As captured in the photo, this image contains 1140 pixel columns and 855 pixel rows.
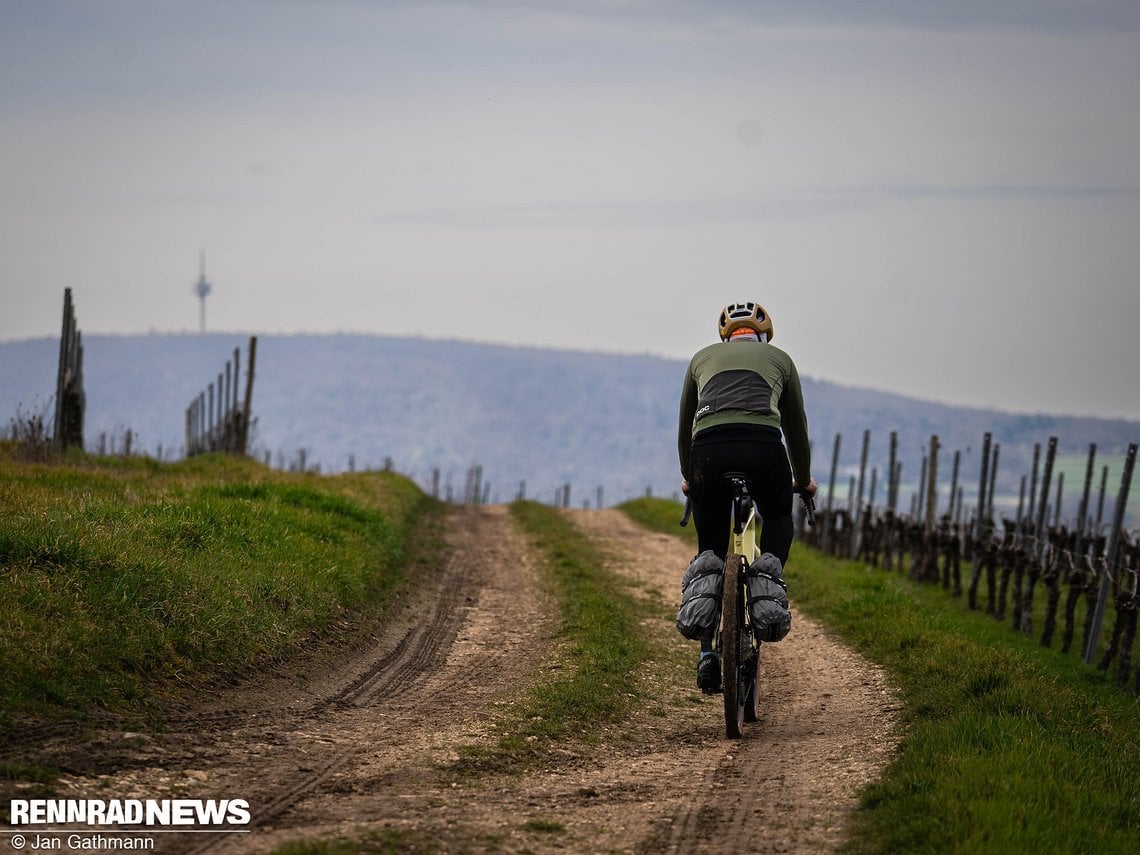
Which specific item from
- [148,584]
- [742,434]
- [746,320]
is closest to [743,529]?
[742,434]

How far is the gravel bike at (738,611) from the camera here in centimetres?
719

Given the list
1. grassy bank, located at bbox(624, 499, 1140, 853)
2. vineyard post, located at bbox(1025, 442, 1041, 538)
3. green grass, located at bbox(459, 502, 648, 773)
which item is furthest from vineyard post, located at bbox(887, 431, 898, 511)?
grassy bank, located at bbox(624, 499, 1140, 853)

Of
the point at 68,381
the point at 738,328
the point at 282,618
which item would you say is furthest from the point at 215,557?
the point at 68,381

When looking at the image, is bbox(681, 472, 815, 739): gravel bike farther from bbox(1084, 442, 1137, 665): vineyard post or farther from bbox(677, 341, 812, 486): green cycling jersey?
bbox(1084, 442, 1137, 665): vineyard post

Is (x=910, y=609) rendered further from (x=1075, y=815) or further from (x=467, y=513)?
(x=467, y=513)

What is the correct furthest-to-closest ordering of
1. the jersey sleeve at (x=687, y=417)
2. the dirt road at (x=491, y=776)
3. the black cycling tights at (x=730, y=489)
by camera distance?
1. the jersey sleeve at (x=687, y=417)
2. the black cycling tights at (x=730, y=489)
3. the dirt road at (x=491, y=776)

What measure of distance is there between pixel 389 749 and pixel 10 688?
191 centimetres

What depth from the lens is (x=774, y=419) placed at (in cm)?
724

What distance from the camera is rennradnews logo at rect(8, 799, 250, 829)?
4.98 m

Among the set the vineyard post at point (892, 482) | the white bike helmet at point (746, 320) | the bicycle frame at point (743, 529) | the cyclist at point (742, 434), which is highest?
the white bike helmet at point (746, 320)

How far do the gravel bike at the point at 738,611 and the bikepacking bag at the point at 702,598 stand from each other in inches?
2.4

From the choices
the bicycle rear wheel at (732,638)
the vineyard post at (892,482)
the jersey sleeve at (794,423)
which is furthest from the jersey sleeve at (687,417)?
the vineyard post at (892,482)

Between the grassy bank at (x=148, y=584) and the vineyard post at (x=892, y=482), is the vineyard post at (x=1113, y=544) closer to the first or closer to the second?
the grassy bank at (x=148, y=584)

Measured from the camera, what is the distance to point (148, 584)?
841cm
